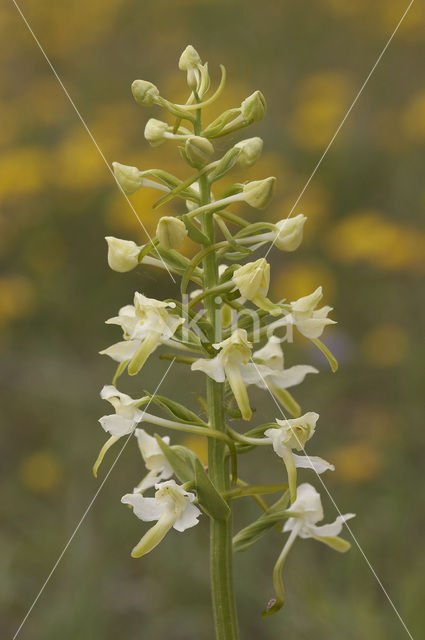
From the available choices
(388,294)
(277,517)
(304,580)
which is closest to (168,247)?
(277,517)

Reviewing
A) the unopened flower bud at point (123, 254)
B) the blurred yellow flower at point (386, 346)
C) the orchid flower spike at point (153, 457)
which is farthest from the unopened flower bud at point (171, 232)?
the blurred yellow flower at point (386, 346)

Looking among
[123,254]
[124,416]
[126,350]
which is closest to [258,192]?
[123,254]

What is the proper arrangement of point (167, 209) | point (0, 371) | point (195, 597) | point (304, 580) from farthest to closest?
1. point (167, 209)
2. point (0, 371)
3. point (195, 597)
4. point (304, 580)

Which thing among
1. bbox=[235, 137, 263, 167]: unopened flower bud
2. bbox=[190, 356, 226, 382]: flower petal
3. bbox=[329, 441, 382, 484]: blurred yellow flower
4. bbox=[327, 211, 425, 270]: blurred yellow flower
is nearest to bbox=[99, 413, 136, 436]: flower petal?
bbox=[190, 356, 226, 382]: flower petal

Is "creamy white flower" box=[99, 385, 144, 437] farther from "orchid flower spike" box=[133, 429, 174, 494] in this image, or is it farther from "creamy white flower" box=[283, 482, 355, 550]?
"creamy white flower" box=[283, 482, 355, 550]

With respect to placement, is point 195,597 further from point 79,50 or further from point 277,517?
point 79,50
